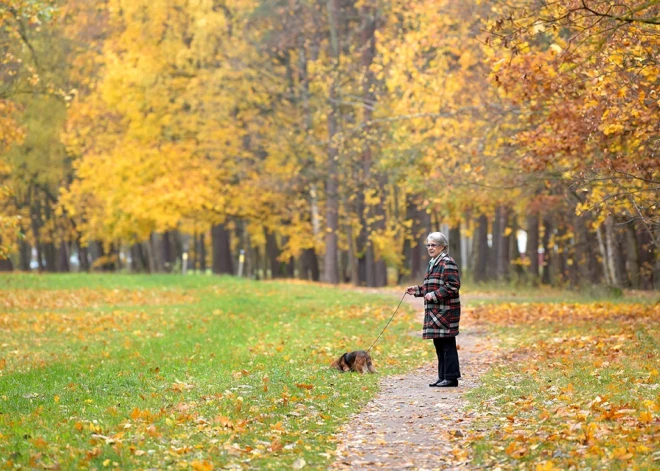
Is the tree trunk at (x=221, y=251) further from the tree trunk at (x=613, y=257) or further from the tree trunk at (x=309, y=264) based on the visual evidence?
the tree trunk at (x=613, y=257)

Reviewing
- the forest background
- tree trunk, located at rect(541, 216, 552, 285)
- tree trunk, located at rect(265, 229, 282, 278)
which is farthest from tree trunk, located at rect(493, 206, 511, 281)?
tree trunk, located at rect(265, 229, 282, 278)

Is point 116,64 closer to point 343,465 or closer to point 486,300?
point 486,300

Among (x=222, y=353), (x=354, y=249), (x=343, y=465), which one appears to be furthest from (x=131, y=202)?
(x=343, y=465)

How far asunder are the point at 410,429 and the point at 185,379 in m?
3.69

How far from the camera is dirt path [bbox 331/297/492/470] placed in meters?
8.16

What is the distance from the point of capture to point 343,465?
802cm

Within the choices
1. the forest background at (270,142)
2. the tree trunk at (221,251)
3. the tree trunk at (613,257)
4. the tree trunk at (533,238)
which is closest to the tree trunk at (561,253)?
the forest background at (270,142)

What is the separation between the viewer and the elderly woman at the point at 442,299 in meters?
11.6

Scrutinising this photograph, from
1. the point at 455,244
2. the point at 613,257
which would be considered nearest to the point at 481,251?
the point at 455,244

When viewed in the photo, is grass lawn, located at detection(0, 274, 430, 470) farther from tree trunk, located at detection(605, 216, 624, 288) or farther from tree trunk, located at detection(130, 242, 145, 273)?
tree trunk, located at detection(130, 242, 145, 273)

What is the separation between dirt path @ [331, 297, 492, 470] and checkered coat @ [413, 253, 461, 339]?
739mm

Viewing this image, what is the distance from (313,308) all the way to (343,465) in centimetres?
1506

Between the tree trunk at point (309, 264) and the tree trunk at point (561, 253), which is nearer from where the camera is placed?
the tree trunk at point (561, 253)

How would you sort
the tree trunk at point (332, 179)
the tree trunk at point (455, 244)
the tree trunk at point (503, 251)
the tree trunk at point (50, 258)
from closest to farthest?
the tree trunk at point (503, 251)
the tree trunk at point (332, 179)
the tree trunk at point (455, 244)
the tree trunk at point (50, 258)
